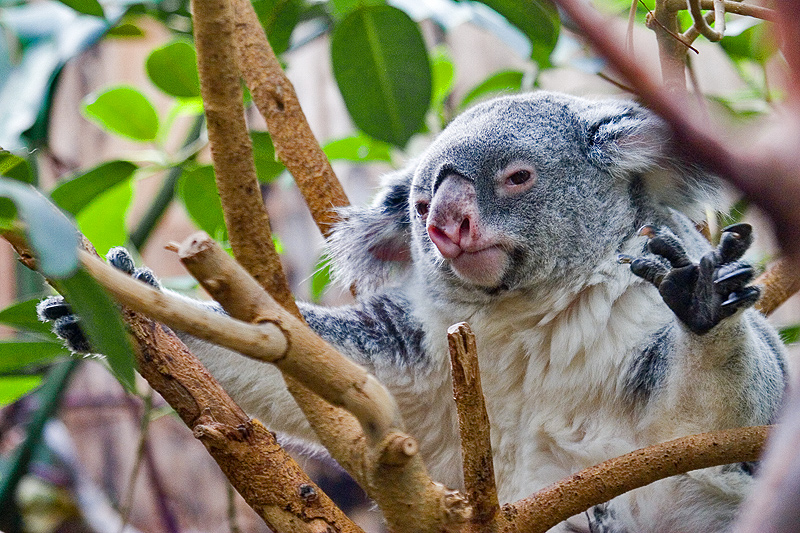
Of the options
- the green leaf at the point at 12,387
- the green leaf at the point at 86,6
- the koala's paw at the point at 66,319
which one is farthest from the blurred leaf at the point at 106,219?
the koala's paw at the point at 66,319

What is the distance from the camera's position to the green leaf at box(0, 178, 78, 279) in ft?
2.96

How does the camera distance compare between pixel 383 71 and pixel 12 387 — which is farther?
pixel 383 71

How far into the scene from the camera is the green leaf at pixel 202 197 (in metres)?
2.89

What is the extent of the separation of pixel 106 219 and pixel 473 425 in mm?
2009

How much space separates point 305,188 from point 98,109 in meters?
0.90

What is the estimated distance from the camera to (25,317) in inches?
87.4

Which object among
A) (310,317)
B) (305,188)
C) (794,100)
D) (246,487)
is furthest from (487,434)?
(305,188)

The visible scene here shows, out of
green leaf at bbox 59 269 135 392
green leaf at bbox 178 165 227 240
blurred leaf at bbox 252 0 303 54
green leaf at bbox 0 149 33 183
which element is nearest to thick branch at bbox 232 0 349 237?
blurred leaf at bbox 252 0 303 54

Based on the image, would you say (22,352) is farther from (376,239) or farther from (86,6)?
(376,239)

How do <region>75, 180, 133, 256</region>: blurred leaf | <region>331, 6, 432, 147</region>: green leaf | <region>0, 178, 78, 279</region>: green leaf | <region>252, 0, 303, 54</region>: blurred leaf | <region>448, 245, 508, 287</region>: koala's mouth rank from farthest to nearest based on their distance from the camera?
<region>75, 180, 133, 256</region>: blurred leaf
<region>252, 0, 303, 54</region>: blurred leaf
<region>331, 6, 432, 147</region>: green leaf
<region>448, 245, 508, 287</region>: koala's mouth
<region>0, 178, 78, 279</region>: green leaf

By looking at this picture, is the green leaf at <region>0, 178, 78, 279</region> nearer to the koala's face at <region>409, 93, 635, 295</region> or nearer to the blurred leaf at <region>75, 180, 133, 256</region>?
the koala's face at <region>409, 93, 635, 295</region>

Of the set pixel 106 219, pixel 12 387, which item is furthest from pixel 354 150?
pixel 12 387

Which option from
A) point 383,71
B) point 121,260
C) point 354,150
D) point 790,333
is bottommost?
point 790,333

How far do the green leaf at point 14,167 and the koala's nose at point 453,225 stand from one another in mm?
1162
